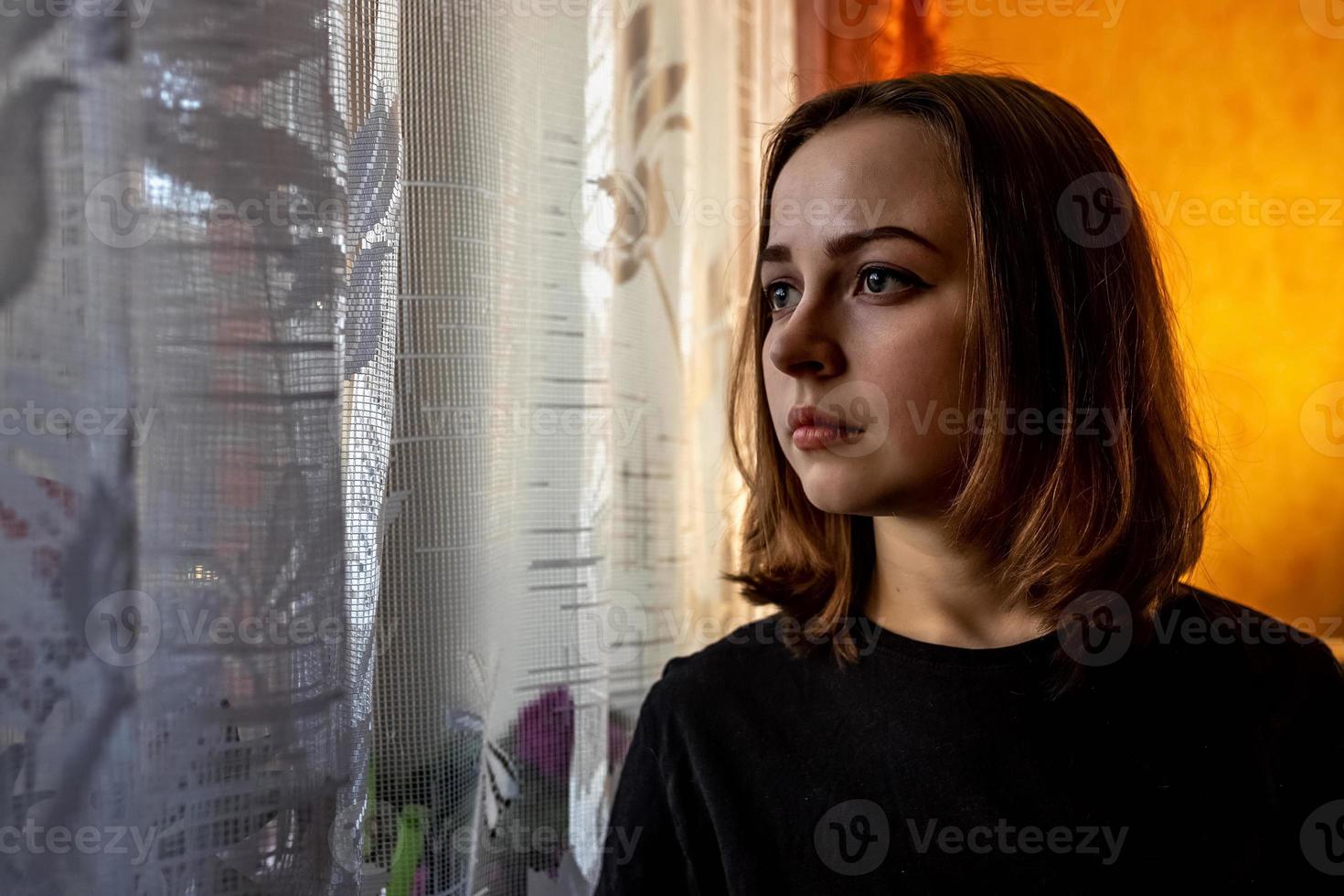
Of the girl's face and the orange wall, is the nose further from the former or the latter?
the orange wall

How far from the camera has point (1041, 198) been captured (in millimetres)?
789

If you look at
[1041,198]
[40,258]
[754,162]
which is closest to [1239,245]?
[754,162]

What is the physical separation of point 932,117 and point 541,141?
1.08 feet

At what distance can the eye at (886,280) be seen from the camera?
0.76 metres

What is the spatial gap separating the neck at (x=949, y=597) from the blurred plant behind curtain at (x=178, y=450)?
1.50 ft

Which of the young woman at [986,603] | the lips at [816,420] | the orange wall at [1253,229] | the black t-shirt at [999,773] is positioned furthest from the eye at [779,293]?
the orange wall at [1253,229]

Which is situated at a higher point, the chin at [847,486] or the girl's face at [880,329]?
the girl's face at [880,329]

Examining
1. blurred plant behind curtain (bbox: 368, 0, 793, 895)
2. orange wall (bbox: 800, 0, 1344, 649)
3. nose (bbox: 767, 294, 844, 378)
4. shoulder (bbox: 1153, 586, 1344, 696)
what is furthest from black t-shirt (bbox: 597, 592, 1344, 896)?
orange wall (bbox: 800, 0, 1344, 649)

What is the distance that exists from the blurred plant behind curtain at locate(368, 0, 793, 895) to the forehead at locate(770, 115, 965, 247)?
0.72 ft

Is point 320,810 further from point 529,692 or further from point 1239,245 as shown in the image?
point 1239,245

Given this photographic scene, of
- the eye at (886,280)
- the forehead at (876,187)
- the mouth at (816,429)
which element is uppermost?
the forehead at (876,187)

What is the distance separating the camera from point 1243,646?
0.85 metres

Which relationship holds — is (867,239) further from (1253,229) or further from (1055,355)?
(1253,229)

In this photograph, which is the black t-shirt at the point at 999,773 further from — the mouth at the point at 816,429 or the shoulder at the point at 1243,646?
the mouth at the point at 816,429
